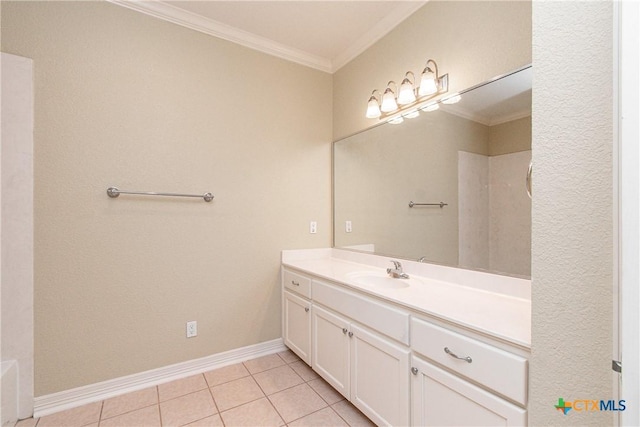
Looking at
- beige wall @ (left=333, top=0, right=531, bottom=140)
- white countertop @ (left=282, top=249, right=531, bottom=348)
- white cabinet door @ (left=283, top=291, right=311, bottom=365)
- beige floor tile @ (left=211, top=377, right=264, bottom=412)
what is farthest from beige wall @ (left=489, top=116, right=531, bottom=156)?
beige floor tile @ (left=211, top=377, right=264, bottom=412)

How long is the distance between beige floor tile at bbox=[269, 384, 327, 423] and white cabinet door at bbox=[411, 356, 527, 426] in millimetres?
668

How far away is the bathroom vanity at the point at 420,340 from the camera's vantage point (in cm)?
96

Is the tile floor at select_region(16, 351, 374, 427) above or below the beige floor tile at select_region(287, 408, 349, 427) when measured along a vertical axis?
below

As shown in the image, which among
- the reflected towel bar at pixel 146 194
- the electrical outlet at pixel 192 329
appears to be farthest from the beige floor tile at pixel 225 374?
the reflected towel bar at pixel 146 194

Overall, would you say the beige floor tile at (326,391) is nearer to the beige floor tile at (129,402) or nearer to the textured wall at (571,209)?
the beige floor tile at (129,402)

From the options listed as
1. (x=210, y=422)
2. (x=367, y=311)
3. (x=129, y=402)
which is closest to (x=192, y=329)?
(x=129, y=402)

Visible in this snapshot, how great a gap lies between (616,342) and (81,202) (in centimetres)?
237

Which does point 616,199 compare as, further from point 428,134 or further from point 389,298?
point 428,134

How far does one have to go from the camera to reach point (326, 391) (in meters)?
1.84

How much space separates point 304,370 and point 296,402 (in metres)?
0.37

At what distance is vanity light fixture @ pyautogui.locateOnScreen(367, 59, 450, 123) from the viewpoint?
1719 mm

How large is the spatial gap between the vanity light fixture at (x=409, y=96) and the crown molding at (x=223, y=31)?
73 cm

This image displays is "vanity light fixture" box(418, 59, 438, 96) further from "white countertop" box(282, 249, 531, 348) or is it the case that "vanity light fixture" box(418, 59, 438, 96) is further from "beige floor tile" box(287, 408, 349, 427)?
"beige floor tile" box(287, 408, 349, 427)

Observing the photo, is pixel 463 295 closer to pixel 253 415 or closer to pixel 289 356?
pixel 253 415
